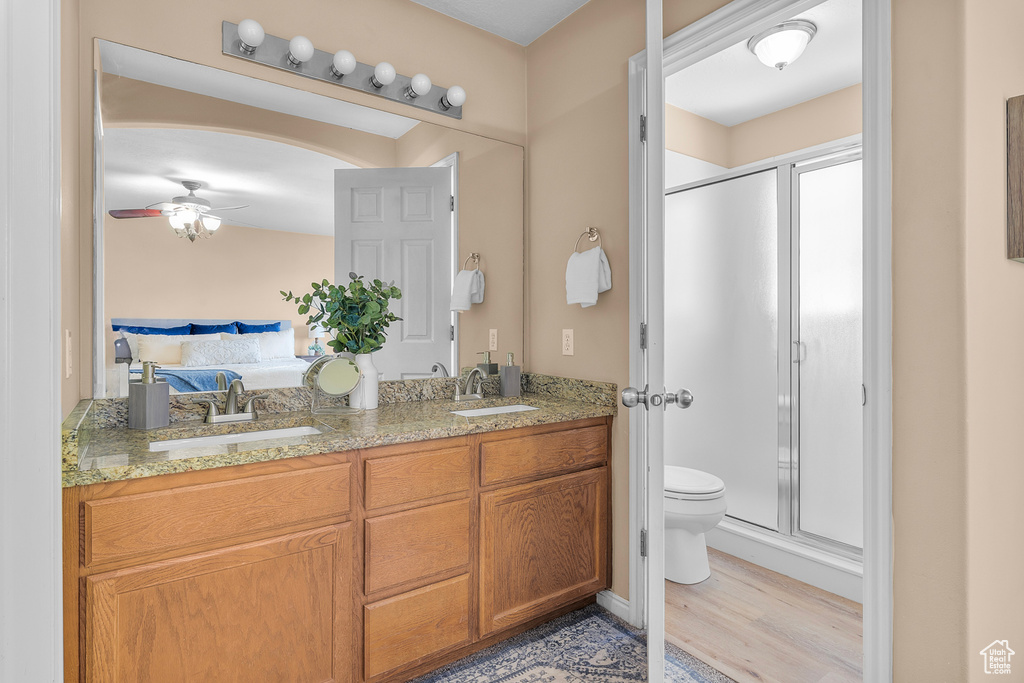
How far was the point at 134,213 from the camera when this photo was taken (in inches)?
65.2

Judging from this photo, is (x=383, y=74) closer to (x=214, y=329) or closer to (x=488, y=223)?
(x=488, y=223)

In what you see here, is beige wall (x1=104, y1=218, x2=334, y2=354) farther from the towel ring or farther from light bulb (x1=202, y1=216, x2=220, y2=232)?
the towel ring

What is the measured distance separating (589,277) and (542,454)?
2.40ft

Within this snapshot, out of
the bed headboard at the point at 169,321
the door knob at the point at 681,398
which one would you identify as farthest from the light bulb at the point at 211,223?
the door knob at the point at 681,398

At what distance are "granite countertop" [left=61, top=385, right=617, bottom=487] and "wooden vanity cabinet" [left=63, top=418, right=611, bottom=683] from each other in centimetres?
4

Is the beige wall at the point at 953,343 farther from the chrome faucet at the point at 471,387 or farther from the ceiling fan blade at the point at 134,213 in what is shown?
the ceiling fan blade at the point at 134,213

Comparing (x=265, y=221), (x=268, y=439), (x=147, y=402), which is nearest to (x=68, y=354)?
(x=147, y=402)

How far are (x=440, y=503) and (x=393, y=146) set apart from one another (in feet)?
4.75

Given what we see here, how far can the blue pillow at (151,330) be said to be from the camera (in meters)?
1.64

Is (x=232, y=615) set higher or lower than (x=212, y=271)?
lower

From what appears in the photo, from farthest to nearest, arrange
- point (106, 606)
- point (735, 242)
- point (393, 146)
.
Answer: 1. point (735, 242)
2. point (393, 146)
3. point (106, 606)

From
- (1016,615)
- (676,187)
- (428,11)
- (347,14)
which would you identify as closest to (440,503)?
(1016,615)

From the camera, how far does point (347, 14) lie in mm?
2041

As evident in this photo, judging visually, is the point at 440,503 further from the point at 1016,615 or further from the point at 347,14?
the point at 347,14
